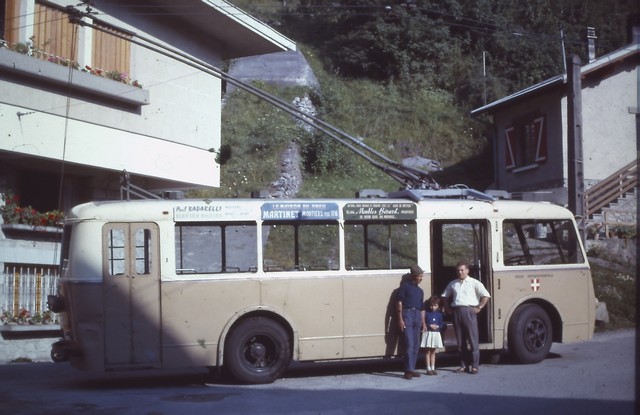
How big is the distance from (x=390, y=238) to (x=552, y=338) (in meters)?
3.25

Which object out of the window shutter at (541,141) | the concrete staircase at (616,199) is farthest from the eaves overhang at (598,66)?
the concrete staircase at (616,199)

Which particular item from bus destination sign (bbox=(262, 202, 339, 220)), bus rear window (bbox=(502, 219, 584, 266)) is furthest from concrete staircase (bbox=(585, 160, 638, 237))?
bus destination sign (bbox=(262, 202, 339, 220))

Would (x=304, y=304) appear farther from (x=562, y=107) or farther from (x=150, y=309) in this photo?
(x=562, y=107)

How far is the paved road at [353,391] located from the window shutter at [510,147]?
18.0 meters

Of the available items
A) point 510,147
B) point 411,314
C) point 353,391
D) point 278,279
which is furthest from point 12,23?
point 510,147

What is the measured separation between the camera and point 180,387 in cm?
1259

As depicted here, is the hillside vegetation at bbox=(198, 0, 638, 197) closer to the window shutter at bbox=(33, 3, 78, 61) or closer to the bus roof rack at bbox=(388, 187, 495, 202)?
Result: the window shutter at bbox=(33, 3, 78, 61)

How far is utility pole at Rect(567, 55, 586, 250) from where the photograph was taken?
18328mm

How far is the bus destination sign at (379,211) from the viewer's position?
13134mm

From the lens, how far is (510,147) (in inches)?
1294

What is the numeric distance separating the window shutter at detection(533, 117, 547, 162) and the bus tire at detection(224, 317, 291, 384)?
20.1 meters

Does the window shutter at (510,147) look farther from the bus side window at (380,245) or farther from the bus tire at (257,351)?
Result: the bus tire at (257,351)

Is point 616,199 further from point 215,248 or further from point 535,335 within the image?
point 215,248

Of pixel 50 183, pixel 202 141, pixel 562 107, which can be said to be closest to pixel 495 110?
pixel 562 107
